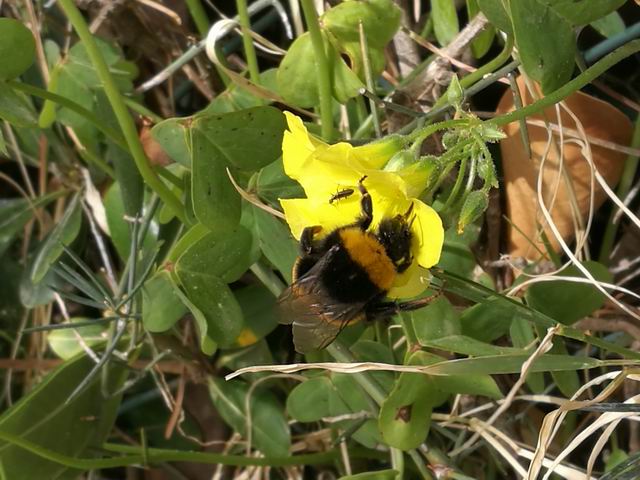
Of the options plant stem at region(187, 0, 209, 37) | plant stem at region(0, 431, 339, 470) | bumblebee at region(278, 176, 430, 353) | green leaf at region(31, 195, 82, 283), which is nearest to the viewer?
bumblebee at region(278, 176, 430, 353)

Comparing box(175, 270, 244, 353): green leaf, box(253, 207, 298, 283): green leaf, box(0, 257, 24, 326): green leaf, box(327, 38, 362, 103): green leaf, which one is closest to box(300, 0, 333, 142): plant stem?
box(327, 38, 362, 103): green leaf

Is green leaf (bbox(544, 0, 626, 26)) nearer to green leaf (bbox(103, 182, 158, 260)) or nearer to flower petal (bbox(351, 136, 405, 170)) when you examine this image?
flower petal (bbox(351, 136, 405, 170))

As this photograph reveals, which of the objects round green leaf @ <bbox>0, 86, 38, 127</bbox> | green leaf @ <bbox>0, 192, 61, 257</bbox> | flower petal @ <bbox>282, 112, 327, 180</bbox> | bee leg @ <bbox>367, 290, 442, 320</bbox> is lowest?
green leaf @ <bbox>0, 192, 61, 257</bbox>

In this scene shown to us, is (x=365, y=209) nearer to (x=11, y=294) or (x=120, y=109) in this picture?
(x=120, y=109)

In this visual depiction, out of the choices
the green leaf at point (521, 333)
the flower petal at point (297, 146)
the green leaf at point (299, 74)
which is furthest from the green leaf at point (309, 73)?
the green leaf at point (521, 333)

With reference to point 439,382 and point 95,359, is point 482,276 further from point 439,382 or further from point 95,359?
point 95,359

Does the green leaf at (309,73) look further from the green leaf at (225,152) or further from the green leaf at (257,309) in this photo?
the green leaf at (257,309)

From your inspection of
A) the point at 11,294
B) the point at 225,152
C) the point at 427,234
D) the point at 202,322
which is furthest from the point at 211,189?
the point at 11,294
